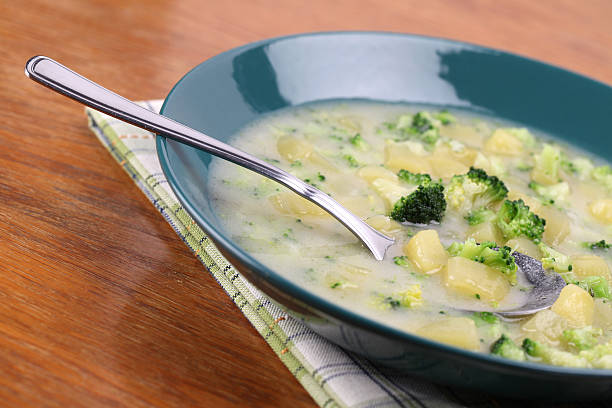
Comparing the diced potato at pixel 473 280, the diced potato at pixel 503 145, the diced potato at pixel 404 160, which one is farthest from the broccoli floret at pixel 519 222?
the diced potato at pixel 503 145

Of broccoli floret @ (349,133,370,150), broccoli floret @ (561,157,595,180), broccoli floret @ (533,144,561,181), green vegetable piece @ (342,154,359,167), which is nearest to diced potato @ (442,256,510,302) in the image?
green vegetable piece @ (342,154,359,167)

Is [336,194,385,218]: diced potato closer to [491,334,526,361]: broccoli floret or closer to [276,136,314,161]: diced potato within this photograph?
[276,136,314,161]: diced potato

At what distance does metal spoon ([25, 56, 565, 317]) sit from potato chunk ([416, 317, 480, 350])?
0.18 metres

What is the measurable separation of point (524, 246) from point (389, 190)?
434 millimetres

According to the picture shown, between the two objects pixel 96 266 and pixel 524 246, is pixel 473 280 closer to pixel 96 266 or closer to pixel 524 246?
pixel 524 246

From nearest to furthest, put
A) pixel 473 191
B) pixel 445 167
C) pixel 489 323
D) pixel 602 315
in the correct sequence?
1. pixel 489 323
2. pixel 602 315
3. pixel 473 191
4. pixel 445 167

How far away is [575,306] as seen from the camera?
1.64 metres

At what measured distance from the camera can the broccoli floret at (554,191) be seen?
2.28 meters

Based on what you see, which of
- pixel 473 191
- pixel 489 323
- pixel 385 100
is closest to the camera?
pixel 489 323

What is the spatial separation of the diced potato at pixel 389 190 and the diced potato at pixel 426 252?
20 cm

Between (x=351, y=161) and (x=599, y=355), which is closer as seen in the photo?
(x=599, y=355)

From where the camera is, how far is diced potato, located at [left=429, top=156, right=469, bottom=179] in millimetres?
2256

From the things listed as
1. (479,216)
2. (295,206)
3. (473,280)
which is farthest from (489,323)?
(295,206)

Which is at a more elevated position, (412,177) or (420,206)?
(412,177)
